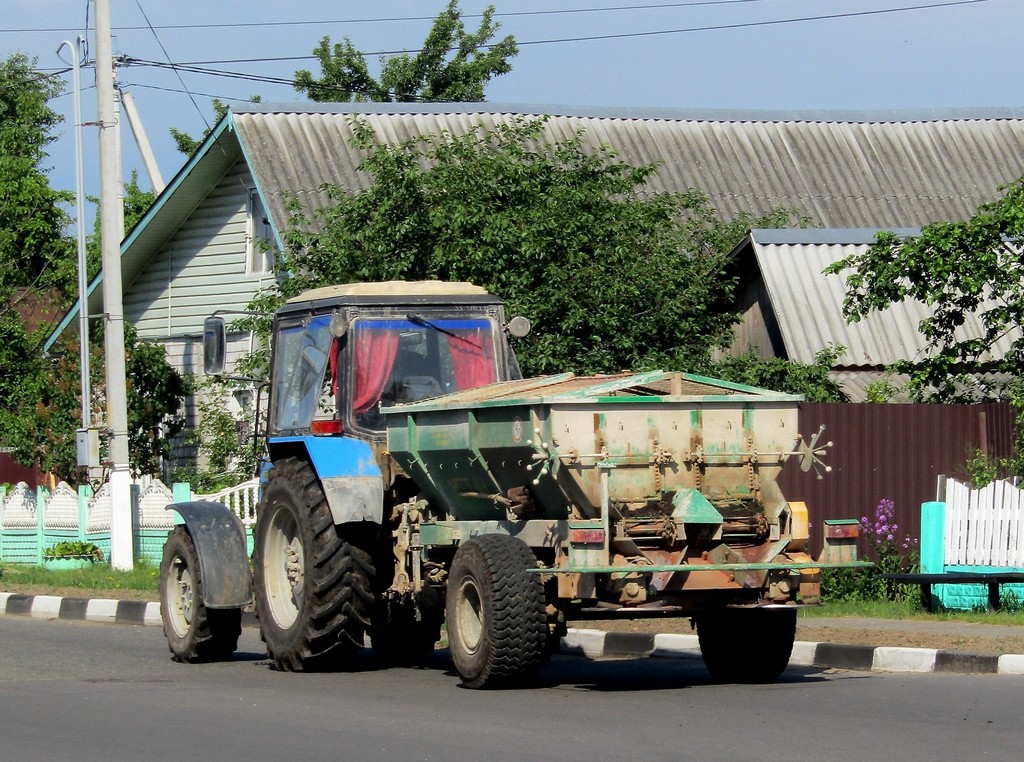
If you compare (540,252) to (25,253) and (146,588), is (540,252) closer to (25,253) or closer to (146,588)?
(146,588)

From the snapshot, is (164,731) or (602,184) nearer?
(164,731)

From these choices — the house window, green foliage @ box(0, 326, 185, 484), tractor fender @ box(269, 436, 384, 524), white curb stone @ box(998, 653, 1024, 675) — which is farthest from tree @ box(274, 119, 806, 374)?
white curb stone @ box(998, 653, 1024, 675)

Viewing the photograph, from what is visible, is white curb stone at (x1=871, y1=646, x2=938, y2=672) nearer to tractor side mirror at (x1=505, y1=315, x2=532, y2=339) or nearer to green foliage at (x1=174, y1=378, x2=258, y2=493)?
tractor side mirror at (x1=505, y1=315, x2=532, y2=339)

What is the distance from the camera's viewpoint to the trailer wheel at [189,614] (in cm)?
1226

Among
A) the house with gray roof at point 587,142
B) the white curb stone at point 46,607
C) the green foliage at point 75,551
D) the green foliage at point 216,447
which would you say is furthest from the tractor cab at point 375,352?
the house with gray roof at point 587,142

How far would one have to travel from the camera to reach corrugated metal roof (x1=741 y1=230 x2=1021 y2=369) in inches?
773

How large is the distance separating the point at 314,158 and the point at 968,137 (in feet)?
41.9

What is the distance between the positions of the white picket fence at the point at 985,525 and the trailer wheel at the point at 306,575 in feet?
18.9

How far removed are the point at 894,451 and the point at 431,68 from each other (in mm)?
28127

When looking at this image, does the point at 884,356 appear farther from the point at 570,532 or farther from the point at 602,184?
the point at 570,532

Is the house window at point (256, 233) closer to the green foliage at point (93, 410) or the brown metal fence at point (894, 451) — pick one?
the green foliage at point (93, 410)

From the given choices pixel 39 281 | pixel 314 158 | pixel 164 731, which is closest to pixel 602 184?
pixel 314 158

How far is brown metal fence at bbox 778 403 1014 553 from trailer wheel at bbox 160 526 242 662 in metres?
6.05

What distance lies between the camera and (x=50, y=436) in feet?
86.8
